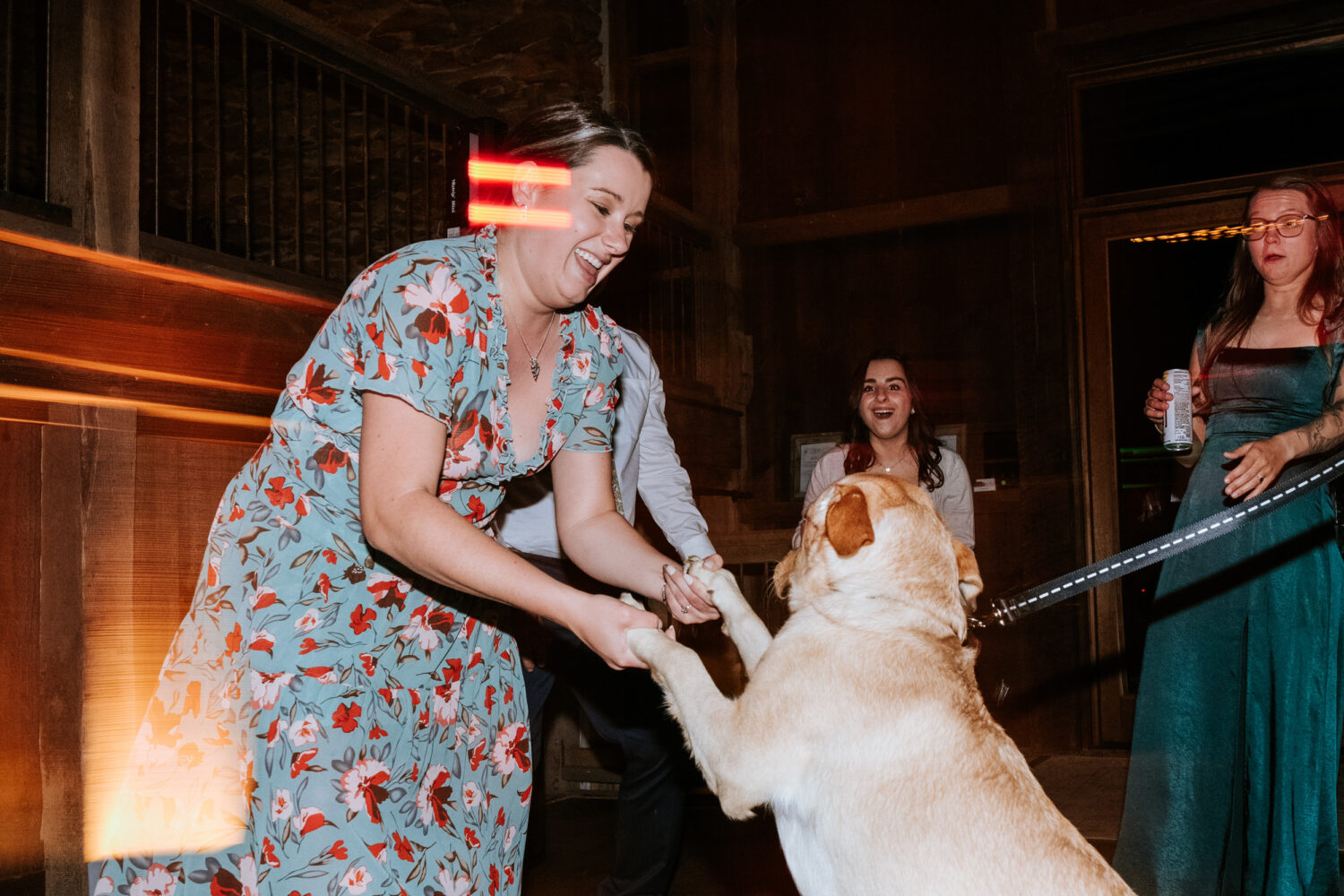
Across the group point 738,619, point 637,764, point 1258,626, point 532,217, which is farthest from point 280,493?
point 1258,626

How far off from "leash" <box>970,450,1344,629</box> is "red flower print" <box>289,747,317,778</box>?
147 cm

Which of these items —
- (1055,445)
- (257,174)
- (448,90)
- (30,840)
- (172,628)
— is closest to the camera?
(30,840)

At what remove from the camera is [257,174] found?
730cm

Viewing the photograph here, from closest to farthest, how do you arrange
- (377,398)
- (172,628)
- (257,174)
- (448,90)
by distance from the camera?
(377,398), (172,628), (448,90), (257,174)

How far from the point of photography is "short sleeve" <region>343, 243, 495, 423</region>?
1730mm

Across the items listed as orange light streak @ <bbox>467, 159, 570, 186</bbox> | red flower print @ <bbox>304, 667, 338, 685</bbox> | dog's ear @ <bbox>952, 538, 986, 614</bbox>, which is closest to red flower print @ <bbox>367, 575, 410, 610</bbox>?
red flower print @ <bbox>304, 667, 338, 685</bbox>

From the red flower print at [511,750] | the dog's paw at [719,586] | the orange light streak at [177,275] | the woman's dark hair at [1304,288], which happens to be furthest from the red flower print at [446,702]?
the woman's dark hair at [1304,288]

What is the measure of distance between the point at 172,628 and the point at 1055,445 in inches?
190

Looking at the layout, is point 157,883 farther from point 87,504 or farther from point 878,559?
point 87,504

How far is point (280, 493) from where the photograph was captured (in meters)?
1.81

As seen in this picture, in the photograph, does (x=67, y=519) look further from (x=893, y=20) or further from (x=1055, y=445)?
(x=893, y=20)

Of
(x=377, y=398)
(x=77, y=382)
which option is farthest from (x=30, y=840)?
(x=377, y=398)

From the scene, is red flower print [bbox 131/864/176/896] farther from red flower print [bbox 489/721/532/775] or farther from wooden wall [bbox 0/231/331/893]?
wooden wall [bbox 0/231/331/893]

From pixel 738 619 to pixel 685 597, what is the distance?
0.14 meters
